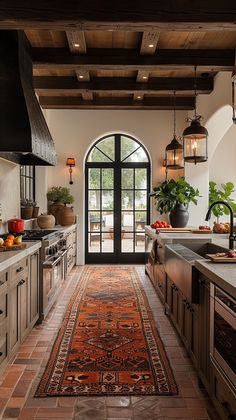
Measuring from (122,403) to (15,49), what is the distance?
3.62 metres

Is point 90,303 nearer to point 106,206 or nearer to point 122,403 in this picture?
point 122,403

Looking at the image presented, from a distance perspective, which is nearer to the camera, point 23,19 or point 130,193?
point 23,19

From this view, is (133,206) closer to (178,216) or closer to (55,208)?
(55,208)

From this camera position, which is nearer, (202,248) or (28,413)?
(28,413)

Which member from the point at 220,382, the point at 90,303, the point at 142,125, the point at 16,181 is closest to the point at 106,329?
the point at 90,303

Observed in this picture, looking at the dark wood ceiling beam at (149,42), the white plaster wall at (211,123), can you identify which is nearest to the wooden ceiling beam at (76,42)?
the dark wood ceiling beam at (149,42)

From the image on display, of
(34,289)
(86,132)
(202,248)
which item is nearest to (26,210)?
(34,289)

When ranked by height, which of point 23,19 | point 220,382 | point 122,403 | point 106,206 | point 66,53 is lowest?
point 122,403

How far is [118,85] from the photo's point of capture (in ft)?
20.5

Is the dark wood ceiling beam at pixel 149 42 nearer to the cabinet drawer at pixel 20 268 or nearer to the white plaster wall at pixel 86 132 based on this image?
the cabinet drawer at pixel 20 268

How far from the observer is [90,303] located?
4.88 metres

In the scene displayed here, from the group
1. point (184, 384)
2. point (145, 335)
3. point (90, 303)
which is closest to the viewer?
point (184, 384)

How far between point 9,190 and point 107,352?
2.75 meters

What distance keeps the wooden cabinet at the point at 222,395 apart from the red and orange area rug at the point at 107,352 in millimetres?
476
